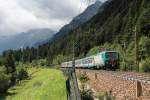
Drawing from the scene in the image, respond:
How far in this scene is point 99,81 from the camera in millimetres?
37906

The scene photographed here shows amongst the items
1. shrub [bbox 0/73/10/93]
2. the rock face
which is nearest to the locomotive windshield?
the rock face

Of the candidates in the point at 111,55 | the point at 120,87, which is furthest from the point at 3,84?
the point at 120,87

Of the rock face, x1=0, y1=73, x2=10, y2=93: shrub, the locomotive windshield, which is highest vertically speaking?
the locomotive windshield

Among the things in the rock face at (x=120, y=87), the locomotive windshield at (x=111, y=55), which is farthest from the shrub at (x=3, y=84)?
the rock face at (x=120, y=87)

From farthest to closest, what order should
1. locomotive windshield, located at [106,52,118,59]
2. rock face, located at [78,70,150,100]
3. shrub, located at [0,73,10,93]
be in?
shrub, located at [0,73,10,93]
locomotive windshield, located at [106,52,118,59]
rock face, located at [78,70,150,100]

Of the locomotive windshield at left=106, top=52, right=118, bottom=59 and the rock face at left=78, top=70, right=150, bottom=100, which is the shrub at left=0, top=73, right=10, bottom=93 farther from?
the rock face at left=78, top=70, right=150, bottom=100

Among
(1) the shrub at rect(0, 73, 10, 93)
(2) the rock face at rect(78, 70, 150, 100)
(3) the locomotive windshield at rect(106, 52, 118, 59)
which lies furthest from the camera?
(1) the shrub at rect(0, 73, 10, 93)

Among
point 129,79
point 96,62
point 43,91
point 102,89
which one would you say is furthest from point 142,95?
point 96,62

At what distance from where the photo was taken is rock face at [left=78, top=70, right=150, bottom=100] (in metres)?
21.7

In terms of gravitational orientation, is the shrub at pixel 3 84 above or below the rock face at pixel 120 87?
below

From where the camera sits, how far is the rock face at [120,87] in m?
21.7

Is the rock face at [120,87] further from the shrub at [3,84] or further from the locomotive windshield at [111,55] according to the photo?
the shrub at [3,84]

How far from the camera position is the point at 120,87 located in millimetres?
27125

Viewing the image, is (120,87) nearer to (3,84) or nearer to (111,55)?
(111,55)
